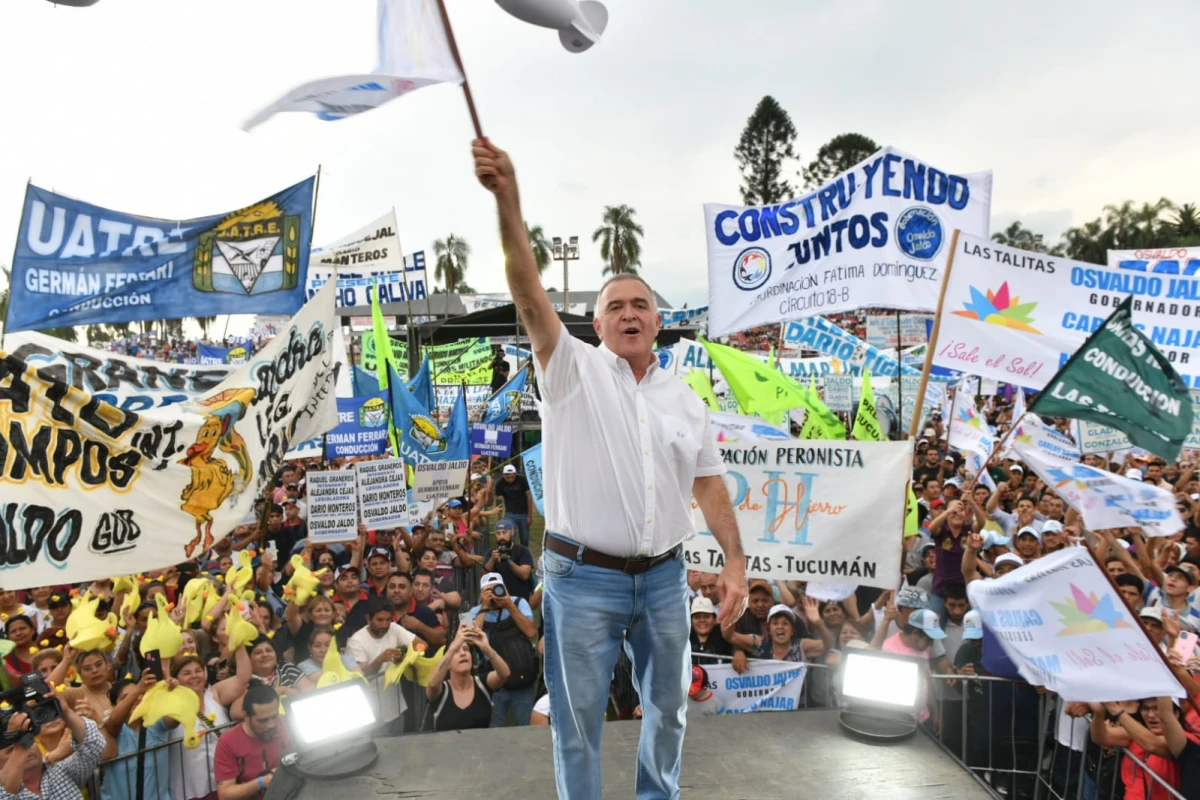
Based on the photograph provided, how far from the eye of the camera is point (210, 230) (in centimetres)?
727

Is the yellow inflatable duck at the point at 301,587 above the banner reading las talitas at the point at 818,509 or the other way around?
the other way around

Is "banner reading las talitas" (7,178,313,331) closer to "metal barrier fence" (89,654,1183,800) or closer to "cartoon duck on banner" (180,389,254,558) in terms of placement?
"cartoon duck on banner" (180,389,254,558)

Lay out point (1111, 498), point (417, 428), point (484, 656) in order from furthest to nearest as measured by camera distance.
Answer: point (417, 428) → point (1111, 498) → point (484, 656)

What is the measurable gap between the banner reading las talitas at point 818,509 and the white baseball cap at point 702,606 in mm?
614

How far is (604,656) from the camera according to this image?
8.17ft

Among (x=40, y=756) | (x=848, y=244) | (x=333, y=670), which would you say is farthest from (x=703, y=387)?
(x=40, y=756)

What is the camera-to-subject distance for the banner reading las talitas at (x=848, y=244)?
657cm

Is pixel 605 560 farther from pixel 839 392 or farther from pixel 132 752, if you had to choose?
pixel 839 392

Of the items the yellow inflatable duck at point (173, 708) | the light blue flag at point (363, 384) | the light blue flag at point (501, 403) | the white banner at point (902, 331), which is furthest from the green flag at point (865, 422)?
the white banner at point (902, 331)

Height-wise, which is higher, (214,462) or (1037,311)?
(1037,311)

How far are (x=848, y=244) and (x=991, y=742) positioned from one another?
381cm

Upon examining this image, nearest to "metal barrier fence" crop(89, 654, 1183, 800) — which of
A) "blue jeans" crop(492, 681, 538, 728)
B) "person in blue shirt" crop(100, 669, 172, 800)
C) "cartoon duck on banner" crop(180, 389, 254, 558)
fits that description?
"person in blue shirt" crop(100, 669, 172, 800)

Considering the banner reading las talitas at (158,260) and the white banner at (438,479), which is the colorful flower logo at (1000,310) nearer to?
the banner reading las talitas at (158,260)

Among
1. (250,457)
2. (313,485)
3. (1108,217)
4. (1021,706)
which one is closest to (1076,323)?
(1021,706)
